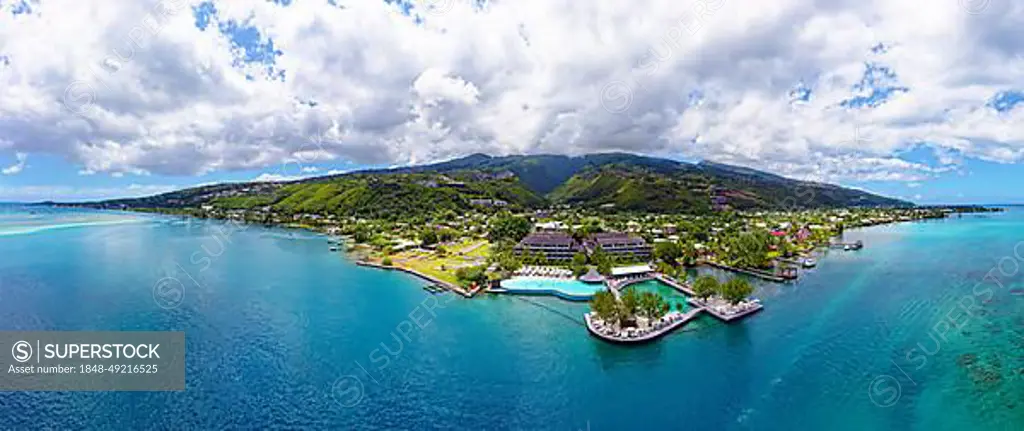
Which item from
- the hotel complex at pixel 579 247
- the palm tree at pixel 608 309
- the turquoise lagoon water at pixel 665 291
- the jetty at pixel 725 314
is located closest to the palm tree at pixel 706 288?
the jetty at pixel 725 314

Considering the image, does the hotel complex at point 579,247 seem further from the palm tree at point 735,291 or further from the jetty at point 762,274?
the palm tree at point 735,291

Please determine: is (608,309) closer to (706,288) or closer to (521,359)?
(521,359)

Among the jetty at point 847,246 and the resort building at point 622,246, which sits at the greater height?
the resort building at point 622,246

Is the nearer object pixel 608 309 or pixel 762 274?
pixel 608 309

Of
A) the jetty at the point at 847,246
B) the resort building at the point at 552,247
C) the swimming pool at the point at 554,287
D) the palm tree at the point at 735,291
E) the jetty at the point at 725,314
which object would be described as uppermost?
the resort building at the point at 552,247

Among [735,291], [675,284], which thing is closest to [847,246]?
[675,284]

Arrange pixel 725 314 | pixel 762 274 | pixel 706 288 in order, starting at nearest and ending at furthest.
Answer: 1. pixel 725 314
2. pixel 706 288
3. pixel 762 274
